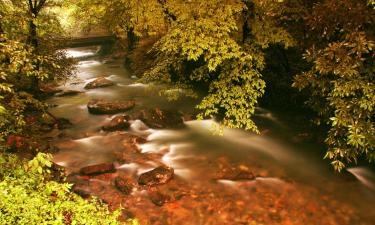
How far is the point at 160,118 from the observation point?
1507 cm

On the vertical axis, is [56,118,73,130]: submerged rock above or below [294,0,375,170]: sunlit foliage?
below

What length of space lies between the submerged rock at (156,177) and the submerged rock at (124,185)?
346 mm

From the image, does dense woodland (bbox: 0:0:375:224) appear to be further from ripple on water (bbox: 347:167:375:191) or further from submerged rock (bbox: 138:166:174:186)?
submerged rock (bbox: 138:166:174:186)

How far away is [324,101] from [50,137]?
10.6 m

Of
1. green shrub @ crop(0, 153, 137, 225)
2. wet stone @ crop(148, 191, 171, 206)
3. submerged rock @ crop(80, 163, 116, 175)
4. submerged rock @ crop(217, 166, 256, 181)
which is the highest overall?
green shrub @ crop(0, 153, 137, 225)

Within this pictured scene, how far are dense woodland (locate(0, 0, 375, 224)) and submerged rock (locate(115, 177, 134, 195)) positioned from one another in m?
2.18

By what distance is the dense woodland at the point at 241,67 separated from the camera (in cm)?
633

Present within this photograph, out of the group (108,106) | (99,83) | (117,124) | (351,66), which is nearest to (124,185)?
(117,124)

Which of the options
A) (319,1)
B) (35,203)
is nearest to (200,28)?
(319,1)

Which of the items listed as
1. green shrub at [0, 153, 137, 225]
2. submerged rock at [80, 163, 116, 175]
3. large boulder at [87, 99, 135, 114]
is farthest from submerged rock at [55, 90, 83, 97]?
green shrub at [0, 153, 137, 225]

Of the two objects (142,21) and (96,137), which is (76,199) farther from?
(142,21)

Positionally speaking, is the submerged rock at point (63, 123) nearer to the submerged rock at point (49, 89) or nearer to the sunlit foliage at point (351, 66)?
the submerged rock at point (49, 89)

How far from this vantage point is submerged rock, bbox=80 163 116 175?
36.4 feet

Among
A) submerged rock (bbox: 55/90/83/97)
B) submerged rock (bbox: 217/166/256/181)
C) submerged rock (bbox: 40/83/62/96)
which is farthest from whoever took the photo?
submerged rock (bbox: 55/90/83/97)
